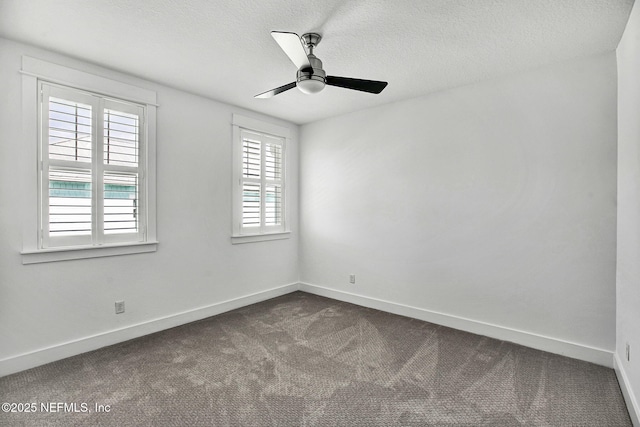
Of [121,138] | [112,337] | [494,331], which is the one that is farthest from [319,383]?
[121,138]

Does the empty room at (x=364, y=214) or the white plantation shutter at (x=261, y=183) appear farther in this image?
the white plantation shutter at (x=261, y=183)

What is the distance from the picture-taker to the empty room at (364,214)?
2084 millimetres

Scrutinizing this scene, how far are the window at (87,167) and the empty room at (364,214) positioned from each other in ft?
0.06

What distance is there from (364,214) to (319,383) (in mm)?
2319

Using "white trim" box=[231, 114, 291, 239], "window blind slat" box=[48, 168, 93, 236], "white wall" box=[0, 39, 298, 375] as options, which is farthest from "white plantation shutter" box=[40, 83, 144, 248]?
"white trim" box=[231, 114, 291, 239]

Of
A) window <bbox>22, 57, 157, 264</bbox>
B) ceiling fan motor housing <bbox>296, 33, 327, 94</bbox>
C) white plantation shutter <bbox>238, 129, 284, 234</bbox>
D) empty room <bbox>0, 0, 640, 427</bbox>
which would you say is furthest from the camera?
white plantation shutter <bbox>238, 129, 284, 234</bbox>

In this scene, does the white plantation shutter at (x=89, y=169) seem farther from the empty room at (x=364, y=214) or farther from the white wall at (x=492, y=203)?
the white wall at (x=492, y=203)

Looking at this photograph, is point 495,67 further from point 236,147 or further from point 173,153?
point 173,153

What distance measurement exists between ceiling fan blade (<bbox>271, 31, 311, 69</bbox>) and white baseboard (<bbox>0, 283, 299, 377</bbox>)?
2924 mm

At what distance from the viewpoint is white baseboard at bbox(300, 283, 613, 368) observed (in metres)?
2.63

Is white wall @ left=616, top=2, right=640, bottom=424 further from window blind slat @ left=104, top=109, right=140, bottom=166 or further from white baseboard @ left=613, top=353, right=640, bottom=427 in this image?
window blind slat @ left=104, top=109, right=140, bottom=166

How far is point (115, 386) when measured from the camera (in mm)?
2268

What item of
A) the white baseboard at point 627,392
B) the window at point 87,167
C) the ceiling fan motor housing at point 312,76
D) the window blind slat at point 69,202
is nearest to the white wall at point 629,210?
the white baseboard at point 627,392

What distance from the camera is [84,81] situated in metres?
2.78
